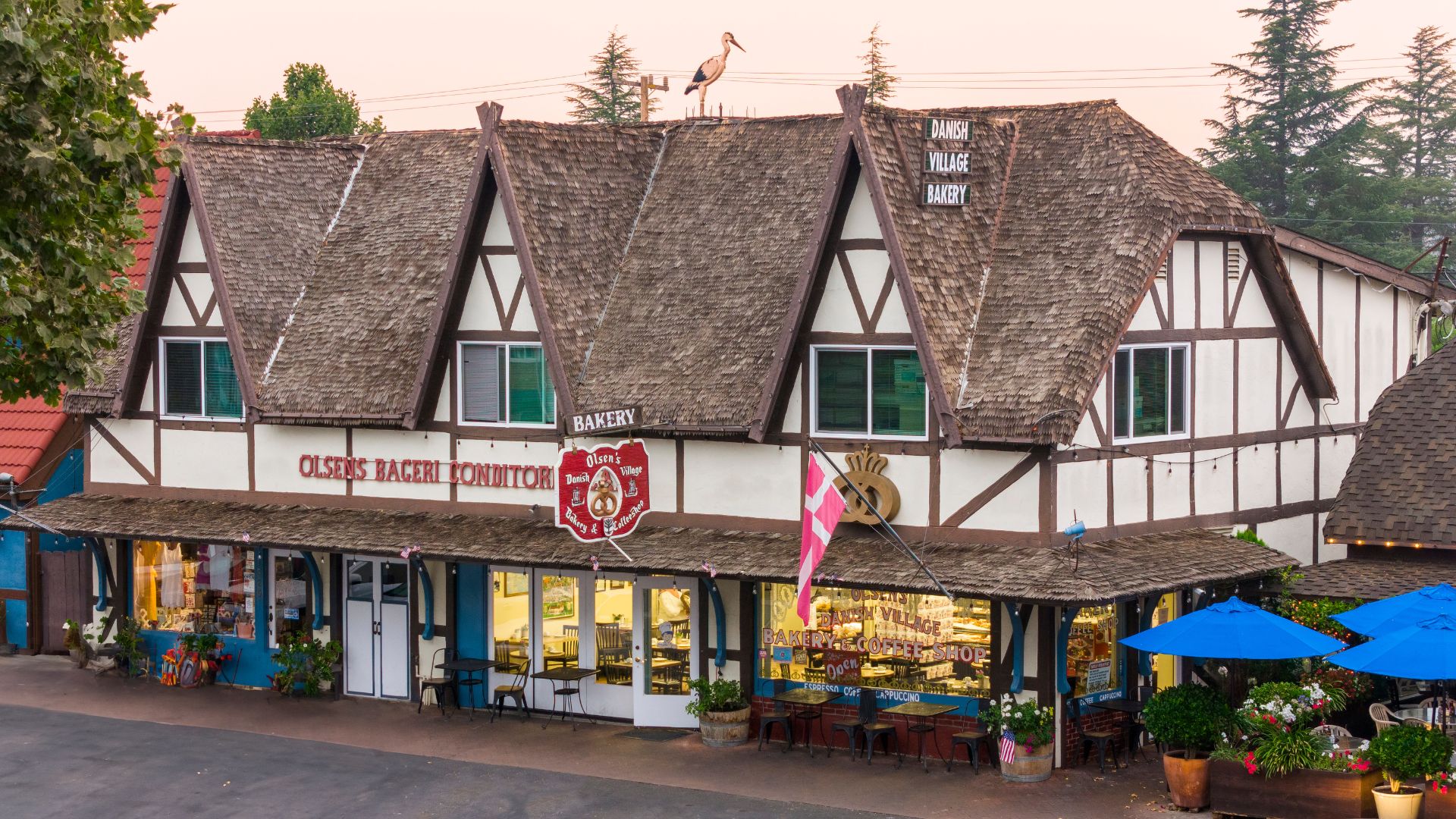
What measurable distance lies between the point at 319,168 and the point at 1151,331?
1440 centimetres

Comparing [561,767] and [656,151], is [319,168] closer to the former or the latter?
[656,151]

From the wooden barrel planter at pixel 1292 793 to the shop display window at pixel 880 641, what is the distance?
12.6ft

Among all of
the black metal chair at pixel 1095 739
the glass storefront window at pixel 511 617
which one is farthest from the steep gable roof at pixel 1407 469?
the glass storefront window at pixel 511 617

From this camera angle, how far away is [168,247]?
30359 mm

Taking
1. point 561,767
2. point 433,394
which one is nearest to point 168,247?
point 433,394

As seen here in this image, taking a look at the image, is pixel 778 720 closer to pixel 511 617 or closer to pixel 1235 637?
pixel 511 617

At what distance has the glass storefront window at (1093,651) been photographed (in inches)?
981

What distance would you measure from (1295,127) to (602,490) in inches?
2020

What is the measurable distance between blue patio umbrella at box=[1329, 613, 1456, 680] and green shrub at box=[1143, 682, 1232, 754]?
4.98ft

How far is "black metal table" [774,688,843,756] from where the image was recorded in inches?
1016

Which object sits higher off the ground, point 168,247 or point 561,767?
point 168,247

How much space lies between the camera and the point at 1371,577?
26391mm

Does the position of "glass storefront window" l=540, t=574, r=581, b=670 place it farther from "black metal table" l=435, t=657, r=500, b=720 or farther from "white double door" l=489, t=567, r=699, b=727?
"black metal table" l=435, t=657, r=500, b=720

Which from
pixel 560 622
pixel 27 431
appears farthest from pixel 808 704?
pixel 27 431
